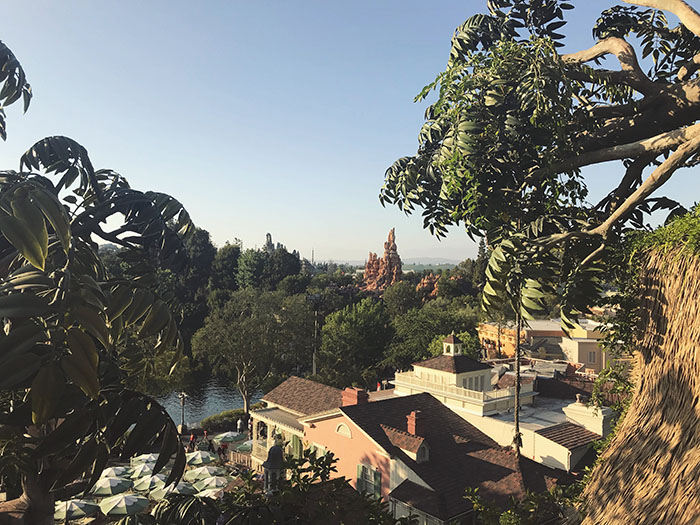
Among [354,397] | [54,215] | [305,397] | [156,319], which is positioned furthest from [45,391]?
[305,397]

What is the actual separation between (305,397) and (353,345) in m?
23.0

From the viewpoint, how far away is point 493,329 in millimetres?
66688

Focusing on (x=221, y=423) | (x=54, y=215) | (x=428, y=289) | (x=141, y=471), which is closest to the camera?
(x=54, y=215)

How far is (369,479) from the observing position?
2134cm

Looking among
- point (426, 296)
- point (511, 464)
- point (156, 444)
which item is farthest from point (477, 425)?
point (426, 296)

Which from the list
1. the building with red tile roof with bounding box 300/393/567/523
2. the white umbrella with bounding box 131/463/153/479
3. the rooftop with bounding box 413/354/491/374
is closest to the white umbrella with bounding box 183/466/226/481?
the white umbrella with bounding box 131/463/153/479

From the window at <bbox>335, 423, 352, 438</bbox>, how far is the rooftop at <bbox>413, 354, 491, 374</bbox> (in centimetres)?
899

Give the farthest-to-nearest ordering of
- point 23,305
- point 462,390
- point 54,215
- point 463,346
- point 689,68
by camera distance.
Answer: point 463,346, point 462,390, point 689,68, point 54,215, point 23,305

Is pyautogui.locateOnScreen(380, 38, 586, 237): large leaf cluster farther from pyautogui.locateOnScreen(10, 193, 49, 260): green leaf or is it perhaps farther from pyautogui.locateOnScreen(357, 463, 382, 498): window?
pyautogui.locateOnScreen(357, 463, 382, 498): window

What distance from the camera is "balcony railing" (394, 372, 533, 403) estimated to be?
2533cm

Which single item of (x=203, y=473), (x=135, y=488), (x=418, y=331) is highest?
(x=418, y=331)

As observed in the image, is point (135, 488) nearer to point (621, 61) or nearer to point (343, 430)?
point (343, 430)

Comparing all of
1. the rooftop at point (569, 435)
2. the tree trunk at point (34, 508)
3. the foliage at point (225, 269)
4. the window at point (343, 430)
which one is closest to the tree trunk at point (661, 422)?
the tree trunk at point (34, 508)

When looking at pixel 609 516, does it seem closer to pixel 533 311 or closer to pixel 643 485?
pixel 643 485
